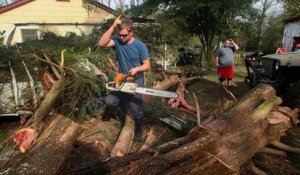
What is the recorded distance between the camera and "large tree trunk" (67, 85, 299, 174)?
303 cm

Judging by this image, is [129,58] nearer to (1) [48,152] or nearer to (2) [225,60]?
(1) [48,152]

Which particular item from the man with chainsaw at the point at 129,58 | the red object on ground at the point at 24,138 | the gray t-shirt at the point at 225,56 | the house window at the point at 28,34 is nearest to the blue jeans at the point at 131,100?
the man with chainsaw at the point at 129,58

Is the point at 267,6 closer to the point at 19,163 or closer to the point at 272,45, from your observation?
the point at 272,45

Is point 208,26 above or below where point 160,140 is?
above

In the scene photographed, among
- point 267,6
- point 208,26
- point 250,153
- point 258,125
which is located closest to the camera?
point 250,153

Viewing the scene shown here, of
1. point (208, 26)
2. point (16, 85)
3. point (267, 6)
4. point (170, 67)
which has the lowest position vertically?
point (170, 67)

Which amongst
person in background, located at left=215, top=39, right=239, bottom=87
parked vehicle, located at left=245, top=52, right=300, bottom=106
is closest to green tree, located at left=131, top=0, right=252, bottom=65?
person in background, located at left=215, top=39, right=239, bottom=87

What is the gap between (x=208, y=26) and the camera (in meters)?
15.0

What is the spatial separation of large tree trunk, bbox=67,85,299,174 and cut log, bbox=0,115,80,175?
0.50 meters

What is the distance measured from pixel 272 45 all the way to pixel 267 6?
60.9 feet

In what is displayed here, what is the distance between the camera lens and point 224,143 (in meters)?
3.48

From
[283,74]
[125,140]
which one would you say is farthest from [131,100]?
[283,74]

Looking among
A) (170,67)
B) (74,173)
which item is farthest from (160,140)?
(170,67)

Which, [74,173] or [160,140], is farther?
[160,140]
